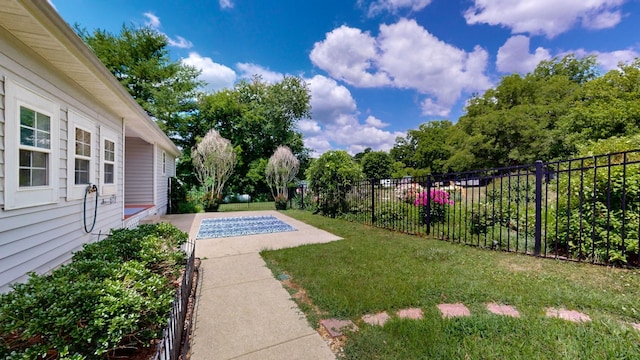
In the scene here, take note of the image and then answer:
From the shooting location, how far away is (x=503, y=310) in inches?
102

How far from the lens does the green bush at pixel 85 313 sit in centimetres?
150

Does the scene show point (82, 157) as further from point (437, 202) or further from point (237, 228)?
point (437, 202)

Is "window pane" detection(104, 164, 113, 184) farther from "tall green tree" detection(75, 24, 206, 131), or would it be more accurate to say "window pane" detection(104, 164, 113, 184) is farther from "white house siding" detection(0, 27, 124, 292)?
"tall green tree" detection(75, 24, 206, 131)

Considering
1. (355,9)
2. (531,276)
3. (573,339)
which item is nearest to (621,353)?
(573,339)

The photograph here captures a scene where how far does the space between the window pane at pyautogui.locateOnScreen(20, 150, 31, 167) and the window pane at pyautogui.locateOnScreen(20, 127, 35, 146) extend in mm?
99

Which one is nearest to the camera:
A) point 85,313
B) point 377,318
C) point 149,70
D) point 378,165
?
point 85,313

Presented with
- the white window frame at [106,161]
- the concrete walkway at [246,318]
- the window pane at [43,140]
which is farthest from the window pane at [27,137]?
the concrete walkway at [246,318]

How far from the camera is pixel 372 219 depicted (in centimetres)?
774

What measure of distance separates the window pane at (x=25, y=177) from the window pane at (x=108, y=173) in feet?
8.54

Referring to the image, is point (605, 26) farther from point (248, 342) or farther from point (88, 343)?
point (88, 343)

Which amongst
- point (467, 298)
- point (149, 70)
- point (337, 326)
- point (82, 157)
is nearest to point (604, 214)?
point (467, 298)

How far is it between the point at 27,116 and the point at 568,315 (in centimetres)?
605

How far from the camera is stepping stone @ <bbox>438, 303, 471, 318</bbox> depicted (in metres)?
2.53

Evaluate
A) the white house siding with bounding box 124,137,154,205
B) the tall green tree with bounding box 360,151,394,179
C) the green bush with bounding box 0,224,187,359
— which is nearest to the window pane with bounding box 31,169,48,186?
the green bush with bounding box 0,224,187,359
